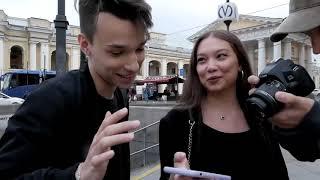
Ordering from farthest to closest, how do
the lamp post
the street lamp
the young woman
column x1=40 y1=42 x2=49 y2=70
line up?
column x1=40 y1=42 x2=49 y2=70 → the street lamp → the lamp post → the young woman

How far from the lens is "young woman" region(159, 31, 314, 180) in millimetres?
2131

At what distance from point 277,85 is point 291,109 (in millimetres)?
99

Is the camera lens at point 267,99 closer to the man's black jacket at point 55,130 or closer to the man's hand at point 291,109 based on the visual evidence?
the man's hand at point 291,109

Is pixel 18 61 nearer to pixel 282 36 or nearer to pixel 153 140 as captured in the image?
pixel 153 140

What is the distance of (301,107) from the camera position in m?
1.46

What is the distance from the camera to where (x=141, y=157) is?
27.0 feet

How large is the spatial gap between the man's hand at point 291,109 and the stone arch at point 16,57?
179ft

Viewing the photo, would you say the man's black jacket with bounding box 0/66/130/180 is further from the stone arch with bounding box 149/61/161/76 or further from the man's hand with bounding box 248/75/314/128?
the stone arch with bounding box 149/61/161/76

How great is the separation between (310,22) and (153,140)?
7228 millimetres

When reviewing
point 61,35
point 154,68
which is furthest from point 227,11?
point 154,68

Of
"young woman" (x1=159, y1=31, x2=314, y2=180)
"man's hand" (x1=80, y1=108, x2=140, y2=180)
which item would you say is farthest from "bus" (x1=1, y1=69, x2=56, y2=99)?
"man's hand" (x1=80, y1=108, x2=140, y2=180)

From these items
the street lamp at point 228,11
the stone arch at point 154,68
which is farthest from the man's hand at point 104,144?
the stone arch at point 154,68

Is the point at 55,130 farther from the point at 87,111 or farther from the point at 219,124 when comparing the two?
the point at 219,124

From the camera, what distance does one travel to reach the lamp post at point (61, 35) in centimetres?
641
